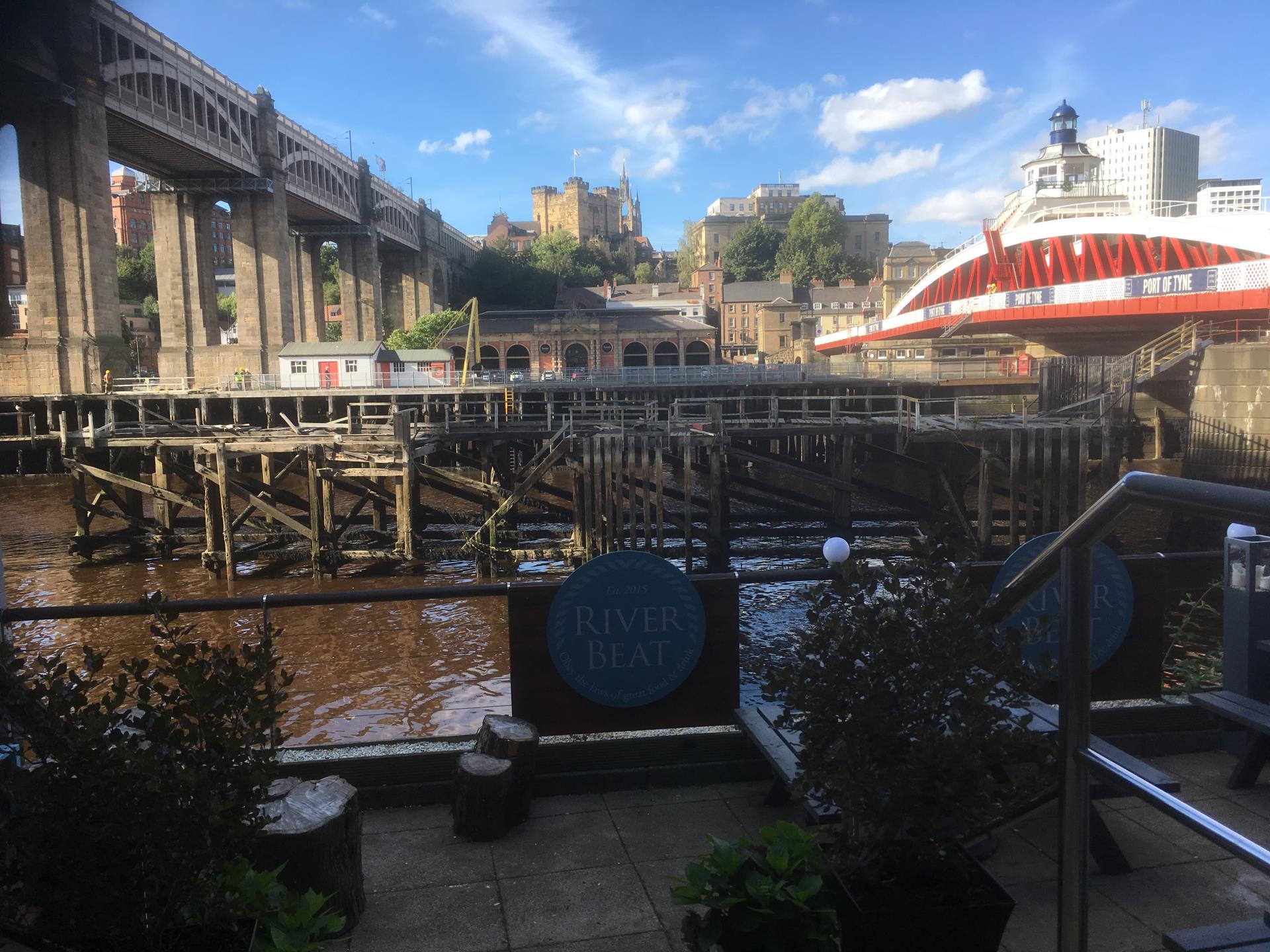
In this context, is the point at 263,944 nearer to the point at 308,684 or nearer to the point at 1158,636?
the point at 1158,636

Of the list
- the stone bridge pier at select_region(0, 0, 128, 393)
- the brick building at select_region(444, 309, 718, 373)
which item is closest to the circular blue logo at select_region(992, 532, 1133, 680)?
the stone bridge pier at select_region(0, 0, 128, 393)

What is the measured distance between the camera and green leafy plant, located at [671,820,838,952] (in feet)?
8.76

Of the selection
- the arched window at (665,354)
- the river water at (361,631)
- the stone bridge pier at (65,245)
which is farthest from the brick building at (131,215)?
the river water at (361,631)

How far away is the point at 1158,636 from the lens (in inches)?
208

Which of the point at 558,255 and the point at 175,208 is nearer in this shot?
the point at 175,208

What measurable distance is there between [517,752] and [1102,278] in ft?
144

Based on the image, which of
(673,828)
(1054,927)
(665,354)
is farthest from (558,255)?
(1054,927)

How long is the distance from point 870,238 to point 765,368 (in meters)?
115

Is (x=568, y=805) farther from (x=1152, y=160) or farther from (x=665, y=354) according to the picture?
(x=1152, y=160)

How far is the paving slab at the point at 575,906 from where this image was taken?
12.1 ft

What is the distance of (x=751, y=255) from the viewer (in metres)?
138

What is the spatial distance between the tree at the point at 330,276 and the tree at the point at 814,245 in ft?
187

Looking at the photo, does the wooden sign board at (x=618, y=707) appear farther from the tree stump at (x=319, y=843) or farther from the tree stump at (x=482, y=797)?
the tree stump at (x=319, y=843)


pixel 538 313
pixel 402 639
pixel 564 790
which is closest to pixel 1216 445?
pixel 402 639
